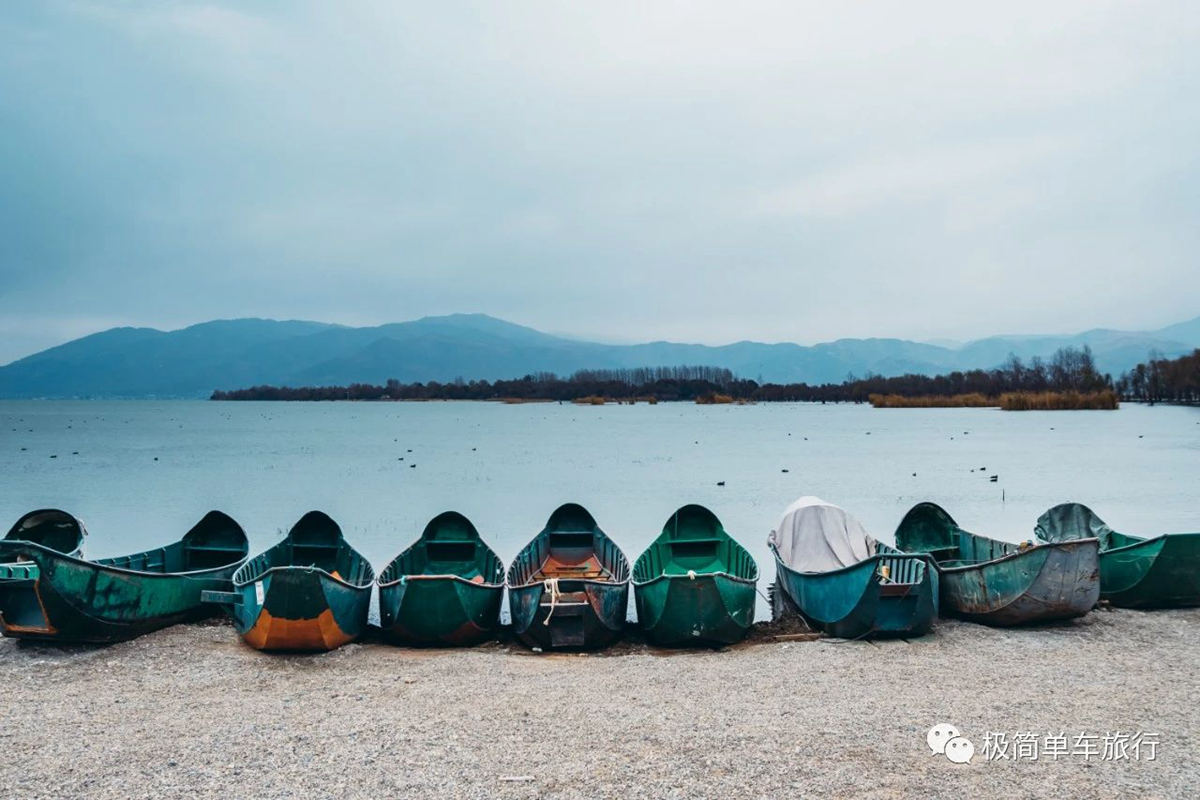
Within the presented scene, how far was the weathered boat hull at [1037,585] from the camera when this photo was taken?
36.7ft

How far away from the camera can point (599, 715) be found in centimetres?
862

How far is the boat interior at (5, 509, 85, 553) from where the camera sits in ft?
46.9

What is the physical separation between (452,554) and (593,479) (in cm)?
2865

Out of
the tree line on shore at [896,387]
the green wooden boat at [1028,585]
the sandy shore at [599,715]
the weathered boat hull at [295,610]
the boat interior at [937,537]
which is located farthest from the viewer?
the tree line on shore at [896,387]

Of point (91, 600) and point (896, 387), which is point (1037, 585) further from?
point (896, 387)

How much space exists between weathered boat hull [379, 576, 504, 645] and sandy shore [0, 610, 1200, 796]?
0.90ft

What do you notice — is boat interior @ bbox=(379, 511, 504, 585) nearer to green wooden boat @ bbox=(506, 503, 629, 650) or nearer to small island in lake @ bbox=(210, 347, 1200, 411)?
green wooden boat @ bbox=(506, 503, 629, 650)

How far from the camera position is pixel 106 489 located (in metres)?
39.2

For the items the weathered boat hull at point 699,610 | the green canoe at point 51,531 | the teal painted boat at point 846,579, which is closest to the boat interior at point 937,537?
the teal painted boat at point 846,579

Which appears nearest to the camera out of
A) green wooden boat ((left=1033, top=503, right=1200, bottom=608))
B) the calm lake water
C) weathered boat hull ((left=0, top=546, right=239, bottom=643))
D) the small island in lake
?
weathered boat hull ((left=0, top=546, right=239, bottom=643))

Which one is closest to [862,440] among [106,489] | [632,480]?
[632,480]

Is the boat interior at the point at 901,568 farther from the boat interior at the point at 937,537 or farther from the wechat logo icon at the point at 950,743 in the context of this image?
the wechat logo icon at the point at 950,743

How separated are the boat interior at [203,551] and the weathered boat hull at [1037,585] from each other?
11.9 m

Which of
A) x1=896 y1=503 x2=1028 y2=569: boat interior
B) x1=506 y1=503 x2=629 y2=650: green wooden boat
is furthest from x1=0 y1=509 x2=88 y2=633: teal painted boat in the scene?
x1=896 y1=503 x2=1028 y2=569: boat interior
